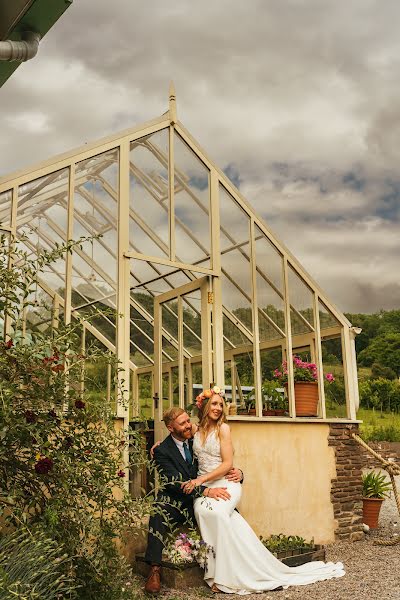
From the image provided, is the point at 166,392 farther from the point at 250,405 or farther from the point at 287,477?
the point at 287,477

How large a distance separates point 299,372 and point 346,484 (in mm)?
1383

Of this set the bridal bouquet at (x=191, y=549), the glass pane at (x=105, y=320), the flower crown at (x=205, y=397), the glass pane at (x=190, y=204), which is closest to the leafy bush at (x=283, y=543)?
the bridal bouquet at (x=191, y=549)

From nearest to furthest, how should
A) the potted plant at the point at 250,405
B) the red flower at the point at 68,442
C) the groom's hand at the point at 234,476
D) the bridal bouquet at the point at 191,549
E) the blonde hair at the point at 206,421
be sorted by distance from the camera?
the red flower at the point at 68,442, the bridal bouquet at the point at 191,549, the groom's hand at the point at 234,476, the blonde hair at the point at 206,421, the potted plant at the point at 250,405

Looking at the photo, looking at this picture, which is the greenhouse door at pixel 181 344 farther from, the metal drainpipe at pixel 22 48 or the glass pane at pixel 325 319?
the metal drainpipe at pixel 22 48

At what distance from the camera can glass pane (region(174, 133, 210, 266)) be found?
7.30m

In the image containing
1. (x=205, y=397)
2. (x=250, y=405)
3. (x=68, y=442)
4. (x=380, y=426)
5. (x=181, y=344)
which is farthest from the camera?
(x=380, y=426)

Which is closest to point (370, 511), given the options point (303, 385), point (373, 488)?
point (373, 488)

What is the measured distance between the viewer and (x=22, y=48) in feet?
10.9

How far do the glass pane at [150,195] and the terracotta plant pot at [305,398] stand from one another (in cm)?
221

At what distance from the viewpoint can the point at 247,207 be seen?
7.73 meters

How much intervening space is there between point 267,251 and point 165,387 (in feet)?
6.62

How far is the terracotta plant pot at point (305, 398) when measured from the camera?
7.54 metres

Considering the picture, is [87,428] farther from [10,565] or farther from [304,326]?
[304,326]

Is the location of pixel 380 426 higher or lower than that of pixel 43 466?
higher
